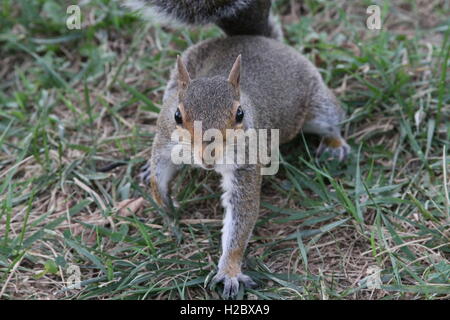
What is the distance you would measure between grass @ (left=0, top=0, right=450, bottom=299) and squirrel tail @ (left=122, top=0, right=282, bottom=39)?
0.43 metres

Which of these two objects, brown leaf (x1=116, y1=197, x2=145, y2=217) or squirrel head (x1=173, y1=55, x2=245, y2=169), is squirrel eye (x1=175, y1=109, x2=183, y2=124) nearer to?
squirrel head (x1=173, y1=55, x2=245, y2=169)

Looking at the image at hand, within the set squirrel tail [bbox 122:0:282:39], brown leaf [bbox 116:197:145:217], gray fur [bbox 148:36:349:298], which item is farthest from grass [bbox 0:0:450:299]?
squirrel tail [bbox 122:0:282:39]

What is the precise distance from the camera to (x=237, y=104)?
2.02 meters

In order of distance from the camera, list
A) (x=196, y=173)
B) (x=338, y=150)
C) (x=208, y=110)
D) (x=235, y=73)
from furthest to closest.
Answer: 1. (x=338, y=150)
2. (x=196, y=173)
3. (x=235, y=73)
4. (x=208, y=110)

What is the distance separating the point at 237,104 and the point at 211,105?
0.32 feet

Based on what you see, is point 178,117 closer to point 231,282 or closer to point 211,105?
point 211,105

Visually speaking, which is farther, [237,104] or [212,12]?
[212,12]

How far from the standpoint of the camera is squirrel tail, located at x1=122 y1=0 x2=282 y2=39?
2514 mm

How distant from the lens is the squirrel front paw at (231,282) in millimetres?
2115

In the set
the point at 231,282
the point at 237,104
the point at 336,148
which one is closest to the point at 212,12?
the point at 237,104

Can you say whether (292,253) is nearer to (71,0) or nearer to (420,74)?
(420,74)

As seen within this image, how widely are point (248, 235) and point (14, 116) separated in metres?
1.37

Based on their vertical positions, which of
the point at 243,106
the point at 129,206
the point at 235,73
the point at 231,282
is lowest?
the point at 231,282

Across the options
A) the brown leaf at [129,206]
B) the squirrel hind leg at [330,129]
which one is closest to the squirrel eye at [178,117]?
the brown leaf at [129,206]
